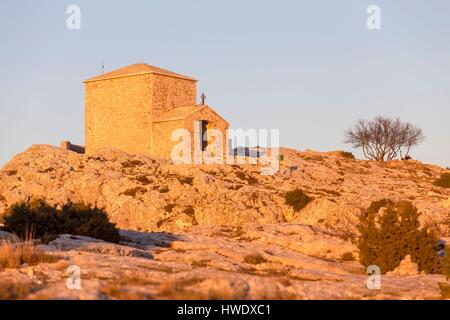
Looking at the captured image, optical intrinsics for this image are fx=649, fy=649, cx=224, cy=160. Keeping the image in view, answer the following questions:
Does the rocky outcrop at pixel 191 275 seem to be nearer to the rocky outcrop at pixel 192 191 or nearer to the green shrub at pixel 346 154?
the rocky outcrop at pixel 192 191

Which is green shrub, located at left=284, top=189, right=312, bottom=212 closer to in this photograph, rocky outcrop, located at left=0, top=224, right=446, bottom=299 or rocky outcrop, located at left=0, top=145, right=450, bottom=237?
rocky outcrop, located at left=0, top=145, right=450, bottom=237

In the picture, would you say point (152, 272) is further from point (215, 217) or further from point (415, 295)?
point (215, 217)

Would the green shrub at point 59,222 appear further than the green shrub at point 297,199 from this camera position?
No

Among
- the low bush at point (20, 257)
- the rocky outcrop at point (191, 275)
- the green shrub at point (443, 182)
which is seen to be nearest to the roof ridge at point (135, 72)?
the green shrub at point (443, 182)

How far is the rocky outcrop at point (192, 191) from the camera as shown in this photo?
1447 inches

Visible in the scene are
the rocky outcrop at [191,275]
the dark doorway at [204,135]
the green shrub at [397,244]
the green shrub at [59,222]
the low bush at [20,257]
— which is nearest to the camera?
the rocky outcrop at [191,275]

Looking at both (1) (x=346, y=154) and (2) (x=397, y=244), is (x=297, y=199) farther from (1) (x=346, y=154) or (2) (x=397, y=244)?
(1) (x=346, y=154)

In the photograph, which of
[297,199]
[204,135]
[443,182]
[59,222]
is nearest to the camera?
[59,222]

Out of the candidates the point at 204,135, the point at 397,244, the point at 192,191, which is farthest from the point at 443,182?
the point at 397,244

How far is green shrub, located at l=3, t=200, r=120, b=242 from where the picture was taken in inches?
801

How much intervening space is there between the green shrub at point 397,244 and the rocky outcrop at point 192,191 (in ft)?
31.5

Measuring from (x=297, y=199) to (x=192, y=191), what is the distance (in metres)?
6.28

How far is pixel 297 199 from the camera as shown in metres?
38.1
